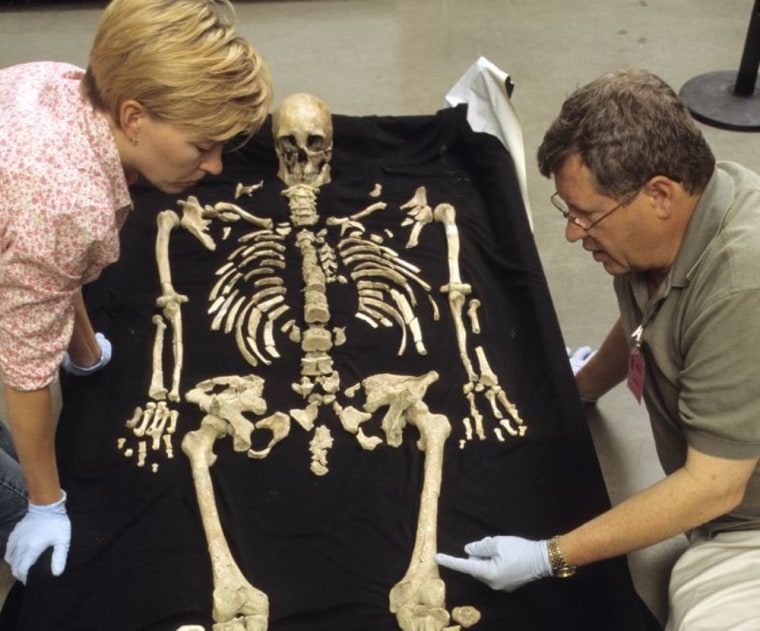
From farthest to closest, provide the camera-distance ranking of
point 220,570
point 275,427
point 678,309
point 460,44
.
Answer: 1. point 460,44
2. point 275,427
3. point 220,570
4. point 678,309

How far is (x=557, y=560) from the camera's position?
2.66 m

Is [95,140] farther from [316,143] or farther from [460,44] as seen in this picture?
[460,44]

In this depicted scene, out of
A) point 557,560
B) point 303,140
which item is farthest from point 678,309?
point 303,140

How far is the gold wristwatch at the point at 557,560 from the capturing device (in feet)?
8.71

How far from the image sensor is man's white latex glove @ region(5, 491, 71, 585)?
290 cm

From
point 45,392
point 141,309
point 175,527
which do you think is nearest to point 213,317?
point 141,309

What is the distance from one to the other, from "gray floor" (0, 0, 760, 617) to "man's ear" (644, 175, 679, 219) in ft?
7.92

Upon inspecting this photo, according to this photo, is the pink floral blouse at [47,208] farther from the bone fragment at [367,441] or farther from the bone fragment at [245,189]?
the bone fragment at [245,189]

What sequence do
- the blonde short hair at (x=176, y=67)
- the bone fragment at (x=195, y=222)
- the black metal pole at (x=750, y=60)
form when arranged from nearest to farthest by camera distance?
the blonde short hair at (x=176, y=67), the bone fragment at (x=195, y=222), the black metal pole at (x=750, y=60)

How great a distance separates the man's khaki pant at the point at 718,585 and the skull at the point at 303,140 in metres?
2.43

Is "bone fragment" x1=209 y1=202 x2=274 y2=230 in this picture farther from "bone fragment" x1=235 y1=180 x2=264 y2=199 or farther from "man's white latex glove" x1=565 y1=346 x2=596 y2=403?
"man's white latex glove" x1=565 y1=346 x2=596 y2=403

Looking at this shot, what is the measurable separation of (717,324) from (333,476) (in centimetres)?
144

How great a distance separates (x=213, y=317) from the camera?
3.83m

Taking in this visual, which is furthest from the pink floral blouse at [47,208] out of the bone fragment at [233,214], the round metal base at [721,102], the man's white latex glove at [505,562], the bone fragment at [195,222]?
the round metal base at [721,102]
